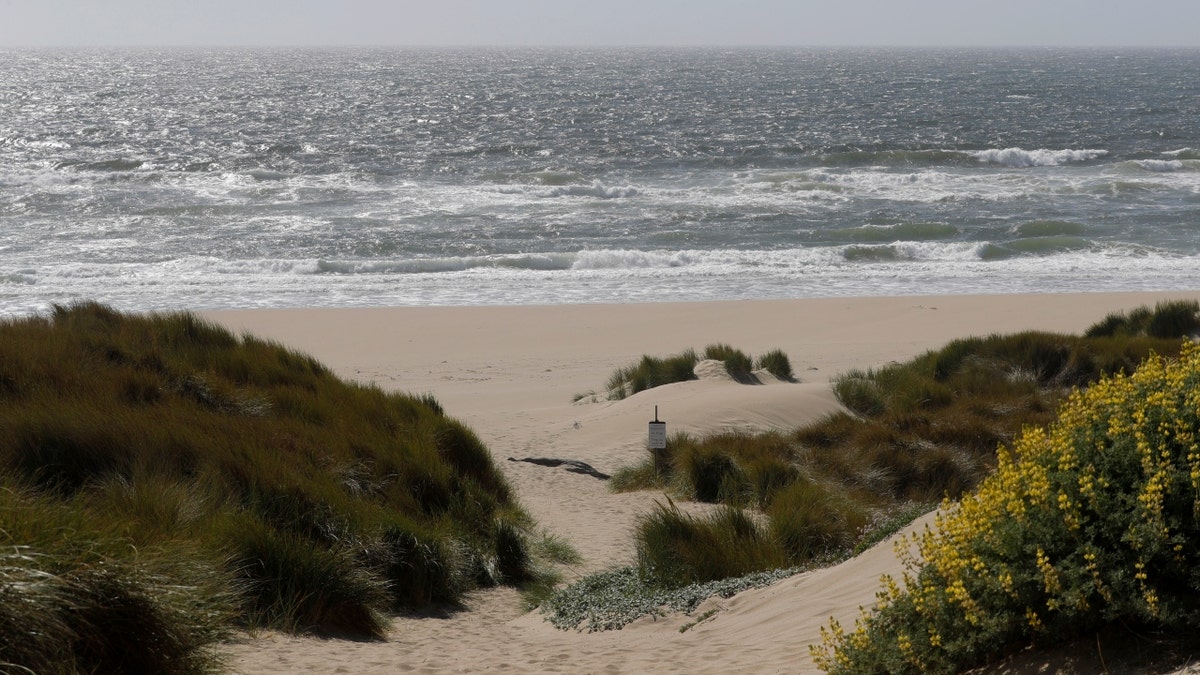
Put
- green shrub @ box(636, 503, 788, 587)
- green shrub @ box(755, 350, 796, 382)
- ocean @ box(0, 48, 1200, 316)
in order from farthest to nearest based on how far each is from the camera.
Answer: ocean @ box(0, 48, 1200, 316) → green shrub @ box(755, 350, 796, 382) → green shrub @ box(636, 503, 788, 587)

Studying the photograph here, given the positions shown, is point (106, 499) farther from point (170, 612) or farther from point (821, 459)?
point (821, 459)

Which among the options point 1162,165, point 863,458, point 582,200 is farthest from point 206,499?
point 1162,165

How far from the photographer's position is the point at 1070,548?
4.06 meters

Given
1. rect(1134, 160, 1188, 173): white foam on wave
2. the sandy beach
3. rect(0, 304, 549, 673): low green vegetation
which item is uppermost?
rect(1134, 160, 1188, 173): white foam on wave

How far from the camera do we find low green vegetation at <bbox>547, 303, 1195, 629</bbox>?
7.88 m

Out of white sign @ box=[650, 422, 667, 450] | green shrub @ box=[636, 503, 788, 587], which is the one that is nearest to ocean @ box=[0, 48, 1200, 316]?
white sign @ box=[650, 422, 667, 450]

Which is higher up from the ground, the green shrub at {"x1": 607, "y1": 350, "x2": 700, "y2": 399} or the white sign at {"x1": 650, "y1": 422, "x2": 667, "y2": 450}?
the white sign at {"x1": 650, "y1": 422, "x2": 667, "y2": 450}

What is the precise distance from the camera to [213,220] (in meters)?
31.9

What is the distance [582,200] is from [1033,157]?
2129cm

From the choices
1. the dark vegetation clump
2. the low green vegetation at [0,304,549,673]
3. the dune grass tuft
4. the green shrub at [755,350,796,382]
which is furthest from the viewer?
the dark vegetation clump

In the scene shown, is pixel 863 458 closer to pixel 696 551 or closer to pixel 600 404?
pixel 696 551

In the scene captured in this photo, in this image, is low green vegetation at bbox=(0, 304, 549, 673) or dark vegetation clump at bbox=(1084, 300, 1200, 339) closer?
low green vegetation at bbox=(0, 304, 549, 673)

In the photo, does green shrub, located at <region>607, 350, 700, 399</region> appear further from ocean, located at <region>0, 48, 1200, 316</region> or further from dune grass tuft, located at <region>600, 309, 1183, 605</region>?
ocean, located at <region>0, 48, 1200, 316</region>

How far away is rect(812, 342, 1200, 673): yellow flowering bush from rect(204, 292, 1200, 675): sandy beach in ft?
2.96
